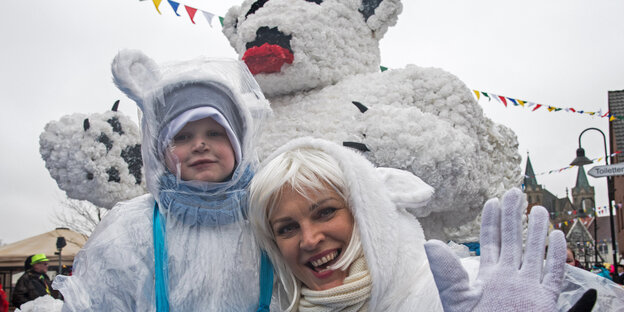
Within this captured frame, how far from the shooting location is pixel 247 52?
3.68 meters

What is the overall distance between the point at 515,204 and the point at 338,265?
57 cm

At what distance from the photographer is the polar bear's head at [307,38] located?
12.5 feet

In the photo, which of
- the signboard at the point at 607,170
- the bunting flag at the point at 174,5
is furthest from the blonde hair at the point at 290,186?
the signboard at the point at 607,170

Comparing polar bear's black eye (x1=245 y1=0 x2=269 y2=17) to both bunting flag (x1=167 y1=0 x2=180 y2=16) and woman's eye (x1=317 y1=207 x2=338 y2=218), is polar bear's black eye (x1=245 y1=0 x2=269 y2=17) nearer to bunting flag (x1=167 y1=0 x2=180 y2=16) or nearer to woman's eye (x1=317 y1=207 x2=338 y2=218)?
bunting flag (x1=167 y1=0 x2=180 y2=16)

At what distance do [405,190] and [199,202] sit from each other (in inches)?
28.4

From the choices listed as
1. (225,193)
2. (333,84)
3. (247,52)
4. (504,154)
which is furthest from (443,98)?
(225,193)

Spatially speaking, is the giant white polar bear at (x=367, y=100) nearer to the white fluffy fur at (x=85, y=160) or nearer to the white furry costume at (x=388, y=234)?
the white fluffy fur at (x=85, y=160)

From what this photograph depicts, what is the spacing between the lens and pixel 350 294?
1533mm

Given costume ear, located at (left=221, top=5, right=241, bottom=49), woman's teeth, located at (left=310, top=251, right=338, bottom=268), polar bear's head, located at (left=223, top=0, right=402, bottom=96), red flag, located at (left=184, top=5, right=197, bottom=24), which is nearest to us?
woman's teeth, located at (left=310, top=251, right=338, bottom=268)

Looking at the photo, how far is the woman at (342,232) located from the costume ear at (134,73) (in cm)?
57

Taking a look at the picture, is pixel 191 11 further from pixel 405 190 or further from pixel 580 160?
pixel 580 160

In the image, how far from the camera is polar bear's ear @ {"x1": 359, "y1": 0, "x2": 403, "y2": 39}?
411cm

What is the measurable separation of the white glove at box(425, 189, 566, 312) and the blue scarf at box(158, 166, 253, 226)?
83 cm

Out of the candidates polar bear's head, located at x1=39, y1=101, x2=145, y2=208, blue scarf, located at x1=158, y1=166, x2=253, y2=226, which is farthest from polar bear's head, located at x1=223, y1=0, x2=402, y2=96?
blue scarf, located at x1=158, y1=166, x2=253, y2=226
